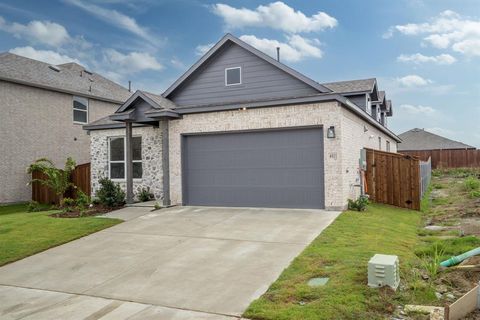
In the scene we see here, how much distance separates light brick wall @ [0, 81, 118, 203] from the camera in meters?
17.8

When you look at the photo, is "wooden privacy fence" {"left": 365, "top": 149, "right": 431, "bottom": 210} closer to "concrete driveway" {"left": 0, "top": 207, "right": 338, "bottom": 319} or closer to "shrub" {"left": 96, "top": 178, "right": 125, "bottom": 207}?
"concrete driveway" {"left": 0, "top": 207, "right": 338, "bottom": 319}

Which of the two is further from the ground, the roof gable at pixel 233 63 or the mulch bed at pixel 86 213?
the roof gable at pixel 233 63

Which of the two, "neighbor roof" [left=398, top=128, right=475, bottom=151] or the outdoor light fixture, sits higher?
"neighbor roof" [left=398, top=128, right=475, bottom=151]

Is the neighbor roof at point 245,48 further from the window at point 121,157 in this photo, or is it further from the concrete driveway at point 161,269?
the concrete driveway at point 161,269

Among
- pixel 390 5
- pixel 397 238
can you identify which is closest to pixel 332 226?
pixel 397 238

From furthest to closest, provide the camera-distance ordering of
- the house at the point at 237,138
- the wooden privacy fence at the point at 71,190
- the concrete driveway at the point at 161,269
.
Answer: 1. the wooden privacy fence at the point at 71,190
2. the house at the point at 237,138
3. the concrete driveway at the point at 161,269

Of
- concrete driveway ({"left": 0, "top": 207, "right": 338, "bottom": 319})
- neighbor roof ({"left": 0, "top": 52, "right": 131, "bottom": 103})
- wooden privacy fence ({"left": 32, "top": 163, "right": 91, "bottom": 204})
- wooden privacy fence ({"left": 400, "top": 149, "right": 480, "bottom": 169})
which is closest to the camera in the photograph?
concrete driveway ({"left": 0, "top": 207, "right": 338, "bottom": 319})

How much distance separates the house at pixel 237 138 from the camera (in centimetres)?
1164

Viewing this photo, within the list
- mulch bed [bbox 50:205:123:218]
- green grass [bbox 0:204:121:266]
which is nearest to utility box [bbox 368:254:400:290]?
green grass [bbox 0:204:121:266]

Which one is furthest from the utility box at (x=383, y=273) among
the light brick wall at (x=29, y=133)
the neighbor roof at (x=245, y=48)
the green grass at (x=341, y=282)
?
the light brick wall at (x=29, y=133)

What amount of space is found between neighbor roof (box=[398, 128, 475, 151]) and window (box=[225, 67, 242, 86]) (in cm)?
3714

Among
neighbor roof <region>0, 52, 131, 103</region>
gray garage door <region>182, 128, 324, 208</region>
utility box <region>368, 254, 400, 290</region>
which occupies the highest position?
neighbor roof <region>0, 52, 131, 103</region>

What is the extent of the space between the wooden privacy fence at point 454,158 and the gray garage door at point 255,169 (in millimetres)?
28364

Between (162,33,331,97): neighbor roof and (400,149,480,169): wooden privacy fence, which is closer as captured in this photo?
(162,33,331,97): neighbor roof
